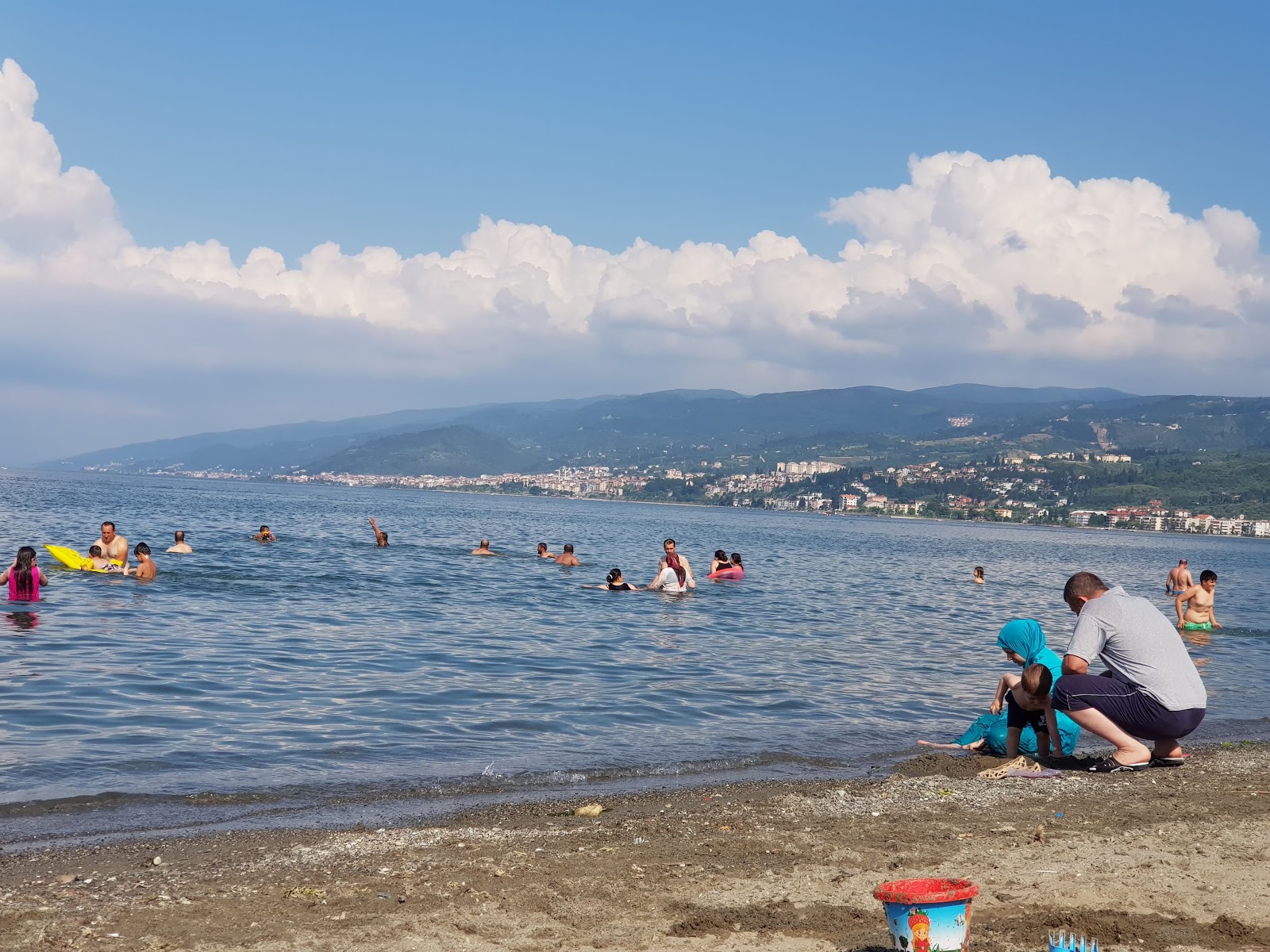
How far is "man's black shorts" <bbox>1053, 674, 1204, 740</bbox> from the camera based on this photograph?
9992mm

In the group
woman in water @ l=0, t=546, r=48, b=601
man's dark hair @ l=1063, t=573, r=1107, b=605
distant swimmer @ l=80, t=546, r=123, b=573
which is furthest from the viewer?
distant swimmer @ l=80, t=546, r=123, b=573

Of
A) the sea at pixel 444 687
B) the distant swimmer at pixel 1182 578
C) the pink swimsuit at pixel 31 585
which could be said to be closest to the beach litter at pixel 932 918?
the sea at pixel 444 687

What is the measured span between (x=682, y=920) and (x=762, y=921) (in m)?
0.45

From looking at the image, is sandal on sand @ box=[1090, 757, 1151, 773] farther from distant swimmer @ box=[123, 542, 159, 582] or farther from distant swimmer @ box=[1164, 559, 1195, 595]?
distant swimmer @ box=[123, 542, 159, 582]

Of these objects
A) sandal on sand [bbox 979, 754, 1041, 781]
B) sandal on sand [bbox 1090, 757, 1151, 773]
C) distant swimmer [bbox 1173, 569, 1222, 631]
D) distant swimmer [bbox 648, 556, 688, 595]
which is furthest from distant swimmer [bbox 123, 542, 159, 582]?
distant swimmer [bbox 1173, 569, 1222, 631]

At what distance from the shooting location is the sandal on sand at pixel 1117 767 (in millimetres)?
10523

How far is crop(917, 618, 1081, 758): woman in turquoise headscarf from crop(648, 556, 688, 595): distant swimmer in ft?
64.3

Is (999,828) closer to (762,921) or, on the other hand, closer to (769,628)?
(762,921)

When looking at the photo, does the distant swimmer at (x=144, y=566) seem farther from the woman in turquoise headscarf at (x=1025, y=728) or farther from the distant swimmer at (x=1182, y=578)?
the distant swimmer at (x=1182, y=578)

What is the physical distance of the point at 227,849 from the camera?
25.6 ft

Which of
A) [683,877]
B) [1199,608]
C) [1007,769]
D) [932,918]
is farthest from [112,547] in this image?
[1199,608]

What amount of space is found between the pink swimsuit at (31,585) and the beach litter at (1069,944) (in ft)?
69.9

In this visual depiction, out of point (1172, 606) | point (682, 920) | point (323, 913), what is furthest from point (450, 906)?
point (1172, 606)

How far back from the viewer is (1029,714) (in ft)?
36.7
